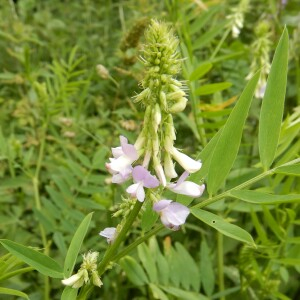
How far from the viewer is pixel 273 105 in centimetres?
94

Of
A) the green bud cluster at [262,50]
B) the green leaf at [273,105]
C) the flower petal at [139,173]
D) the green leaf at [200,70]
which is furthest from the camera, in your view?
the green bud cluster at [262,50]

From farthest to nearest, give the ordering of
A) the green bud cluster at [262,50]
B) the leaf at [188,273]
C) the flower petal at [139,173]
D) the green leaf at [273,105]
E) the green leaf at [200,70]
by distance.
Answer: the green bud cluster at [262,50] → the leaf at [188,273] → the green leaf at [200,70] → the green leaf at [273,105] → the flower petal at [139,173]

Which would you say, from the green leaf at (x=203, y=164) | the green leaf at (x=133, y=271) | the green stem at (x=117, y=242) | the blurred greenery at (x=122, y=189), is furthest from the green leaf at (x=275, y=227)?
the green stem at (x=117, y=242)

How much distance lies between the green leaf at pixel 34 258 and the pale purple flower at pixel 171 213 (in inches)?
8.0

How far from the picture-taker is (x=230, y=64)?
7.58ft

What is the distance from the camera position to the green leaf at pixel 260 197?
2.74 ft

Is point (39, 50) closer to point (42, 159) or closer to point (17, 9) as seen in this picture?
point (17, 9)

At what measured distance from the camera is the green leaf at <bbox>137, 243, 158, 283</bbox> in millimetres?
1422

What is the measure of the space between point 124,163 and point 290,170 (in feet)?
0.83

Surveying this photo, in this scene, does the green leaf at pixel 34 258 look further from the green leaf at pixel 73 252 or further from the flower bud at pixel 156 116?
the flower bud at pixel 156 116

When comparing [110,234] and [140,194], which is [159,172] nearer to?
[140,194]

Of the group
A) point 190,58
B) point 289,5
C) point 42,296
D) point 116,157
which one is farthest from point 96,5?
point 116,157

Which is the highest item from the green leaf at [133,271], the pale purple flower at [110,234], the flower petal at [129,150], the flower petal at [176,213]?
the flower petal at [129,150]

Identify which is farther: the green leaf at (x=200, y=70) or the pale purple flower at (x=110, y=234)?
the green leaf at (x=200, y=70)
